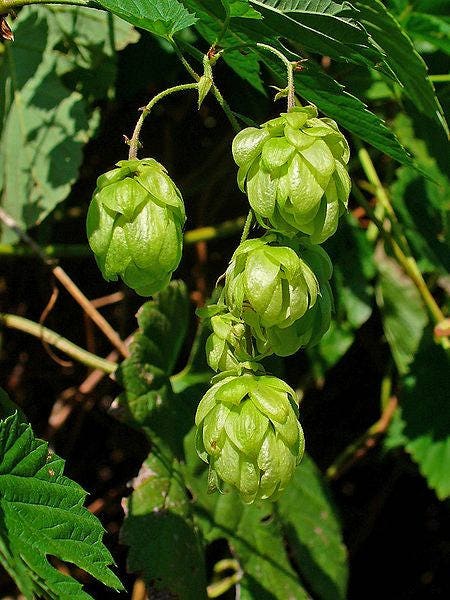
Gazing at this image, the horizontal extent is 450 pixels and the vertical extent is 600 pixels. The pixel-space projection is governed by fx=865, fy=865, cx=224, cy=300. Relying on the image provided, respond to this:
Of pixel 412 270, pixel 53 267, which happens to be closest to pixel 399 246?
pixel 412 270

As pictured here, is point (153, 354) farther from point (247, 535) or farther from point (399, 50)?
point (399, 50)

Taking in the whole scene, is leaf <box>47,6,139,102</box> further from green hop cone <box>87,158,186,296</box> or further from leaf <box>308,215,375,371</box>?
green hop cone <box>87,158,186,296</box>

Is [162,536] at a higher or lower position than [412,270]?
lower

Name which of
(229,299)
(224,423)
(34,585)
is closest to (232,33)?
(229,299)

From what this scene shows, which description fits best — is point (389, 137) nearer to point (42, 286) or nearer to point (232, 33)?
point (232, 33)

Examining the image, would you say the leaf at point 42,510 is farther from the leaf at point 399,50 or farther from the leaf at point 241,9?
the leaf at point 399,50

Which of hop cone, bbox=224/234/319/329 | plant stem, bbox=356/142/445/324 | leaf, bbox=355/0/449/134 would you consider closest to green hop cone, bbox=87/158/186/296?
hop cone, bbox=224/234/319/329

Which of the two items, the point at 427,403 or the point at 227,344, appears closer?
the point at 227,344
